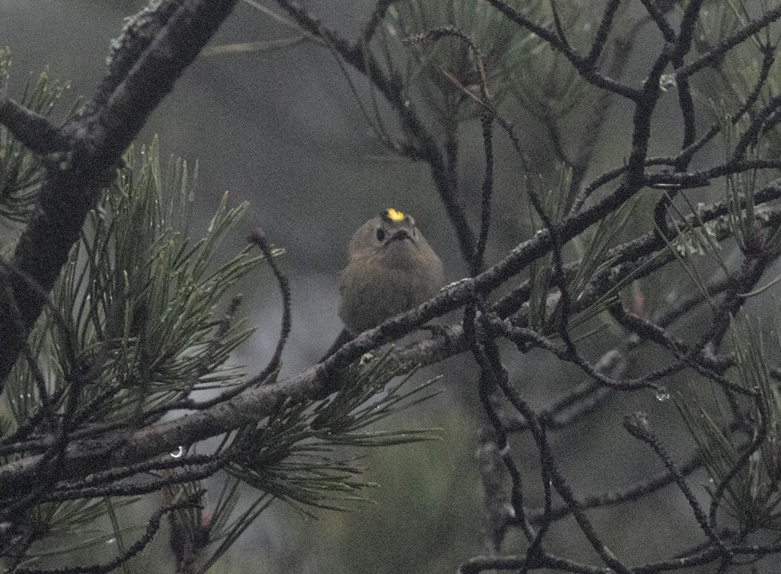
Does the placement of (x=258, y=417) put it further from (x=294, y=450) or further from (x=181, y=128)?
(x=181, y=128)

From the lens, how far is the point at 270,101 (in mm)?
4922

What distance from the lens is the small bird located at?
2.84m

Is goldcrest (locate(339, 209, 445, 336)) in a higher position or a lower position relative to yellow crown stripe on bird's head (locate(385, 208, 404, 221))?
lower

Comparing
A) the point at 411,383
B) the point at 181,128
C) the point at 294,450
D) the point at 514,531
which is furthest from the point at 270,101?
the point at 294,450

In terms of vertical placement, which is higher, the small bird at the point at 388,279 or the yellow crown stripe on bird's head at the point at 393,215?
the yellow crown stripe on bird's head at the point at 393,215

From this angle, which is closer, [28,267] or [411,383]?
[28,267]

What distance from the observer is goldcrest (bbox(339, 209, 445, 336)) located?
2844mm

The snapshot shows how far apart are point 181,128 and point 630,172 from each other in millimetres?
3485

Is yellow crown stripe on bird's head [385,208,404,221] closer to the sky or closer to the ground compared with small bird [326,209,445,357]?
closer to the sky

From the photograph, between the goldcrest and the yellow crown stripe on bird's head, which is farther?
the yellow crown stripe on bird's head

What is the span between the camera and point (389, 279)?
285cm

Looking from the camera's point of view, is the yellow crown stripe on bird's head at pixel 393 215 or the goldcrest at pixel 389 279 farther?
the yellow crown stripe on bird's head at pixel 393 215

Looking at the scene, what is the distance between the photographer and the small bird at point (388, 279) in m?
2.84

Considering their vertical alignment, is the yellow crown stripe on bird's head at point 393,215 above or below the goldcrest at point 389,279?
above
